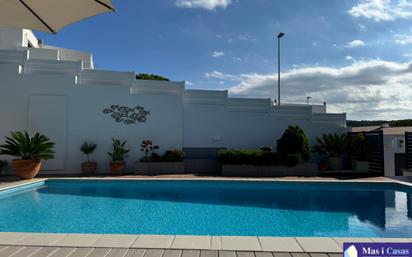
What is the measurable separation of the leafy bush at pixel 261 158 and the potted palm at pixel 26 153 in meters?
8.04

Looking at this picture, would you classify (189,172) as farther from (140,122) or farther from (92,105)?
(92,105)

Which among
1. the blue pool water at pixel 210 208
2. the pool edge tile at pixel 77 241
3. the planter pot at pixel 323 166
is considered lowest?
the blue pool water at pixel 210 208

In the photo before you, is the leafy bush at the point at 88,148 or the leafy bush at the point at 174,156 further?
the leafy bush at the point at 174,156

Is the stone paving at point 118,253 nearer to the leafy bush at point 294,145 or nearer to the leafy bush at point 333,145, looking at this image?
the leafy bush at point 294,145

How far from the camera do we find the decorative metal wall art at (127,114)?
1494 centimetres

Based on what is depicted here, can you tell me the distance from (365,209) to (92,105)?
1233 cm

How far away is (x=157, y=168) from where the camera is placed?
1436cm

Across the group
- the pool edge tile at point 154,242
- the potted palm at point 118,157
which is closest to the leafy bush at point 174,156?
the potted palm at point 118,157

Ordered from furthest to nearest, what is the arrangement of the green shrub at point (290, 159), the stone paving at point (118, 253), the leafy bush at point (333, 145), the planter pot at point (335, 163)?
the planter pot at point (335, 163) < the leafy bush at point (333, 145) < the green shrub at point (290, 159) < the stone paving at point (118, 253)

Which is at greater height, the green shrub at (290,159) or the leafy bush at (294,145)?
the leafy bush at (294,145)

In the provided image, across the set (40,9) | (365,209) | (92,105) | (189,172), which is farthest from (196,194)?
(40,9)

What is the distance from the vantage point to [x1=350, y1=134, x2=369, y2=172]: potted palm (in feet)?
49.5

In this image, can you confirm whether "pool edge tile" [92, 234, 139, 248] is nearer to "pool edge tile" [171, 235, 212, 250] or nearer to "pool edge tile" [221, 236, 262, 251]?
"pool edge tile" [171, 235, 212, 250]

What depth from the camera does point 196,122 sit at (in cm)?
1633
